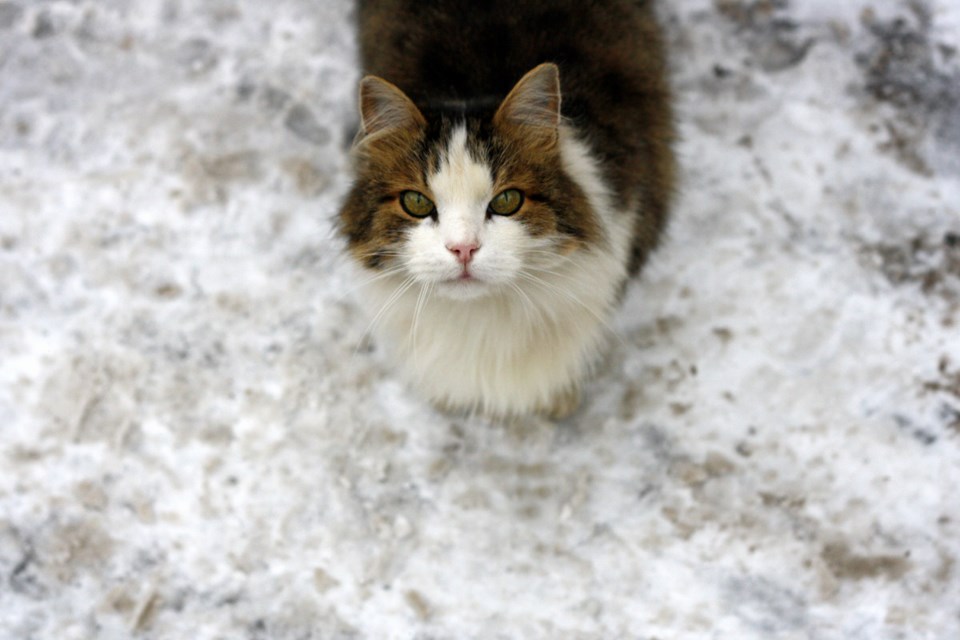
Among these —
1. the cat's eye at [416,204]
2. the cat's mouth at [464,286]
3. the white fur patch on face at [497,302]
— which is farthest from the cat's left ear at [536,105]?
the cat's mouth at [464,286]

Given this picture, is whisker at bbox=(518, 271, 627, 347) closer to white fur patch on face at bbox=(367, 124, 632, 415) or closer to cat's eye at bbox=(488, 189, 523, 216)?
white fur patch on face at bbox=(367, 124, 632, 415)

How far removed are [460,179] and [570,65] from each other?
2.06 feet

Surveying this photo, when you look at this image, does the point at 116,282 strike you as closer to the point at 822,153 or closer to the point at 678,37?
the point at 678,37

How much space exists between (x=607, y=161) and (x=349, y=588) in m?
1.36

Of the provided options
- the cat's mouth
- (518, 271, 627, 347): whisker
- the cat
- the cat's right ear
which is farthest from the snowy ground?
the cat's mouth

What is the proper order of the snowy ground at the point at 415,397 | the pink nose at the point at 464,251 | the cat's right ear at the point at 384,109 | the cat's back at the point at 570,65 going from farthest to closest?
the snowy ground at the point at 415,397 < the cat's back at the point at 570,65 < the cat's right ear at the point at 384,109 < the pink nose at the point at 464,251

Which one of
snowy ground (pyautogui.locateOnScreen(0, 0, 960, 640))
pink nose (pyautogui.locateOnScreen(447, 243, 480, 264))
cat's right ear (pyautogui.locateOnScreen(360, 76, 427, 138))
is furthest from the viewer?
snowy ground (pyautogui.locateOnScreen(0, 0, 960, 640))

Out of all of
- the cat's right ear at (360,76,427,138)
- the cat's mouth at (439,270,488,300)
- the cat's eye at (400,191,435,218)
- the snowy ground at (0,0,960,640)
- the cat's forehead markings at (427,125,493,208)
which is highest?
the cat's right ear at (360,76,427,138)

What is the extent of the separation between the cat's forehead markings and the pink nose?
0.33 ft

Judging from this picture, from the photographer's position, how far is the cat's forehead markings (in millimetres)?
1709

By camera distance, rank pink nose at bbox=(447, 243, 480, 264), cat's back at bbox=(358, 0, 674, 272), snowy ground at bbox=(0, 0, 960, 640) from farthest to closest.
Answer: snowy ground at bbox=(0, 0, 960, 640) → cat's back at bbox=(358, 0, 674, 272) → pink nose at bbox=(447, 243, 480, 264)

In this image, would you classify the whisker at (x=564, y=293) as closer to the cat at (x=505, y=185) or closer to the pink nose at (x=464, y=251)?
the cat at (x=505, y=185)

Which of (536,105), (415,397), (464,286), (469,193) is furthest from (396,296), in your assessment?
(415,397)

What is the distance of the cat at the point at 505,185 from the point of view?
1.75 metres
